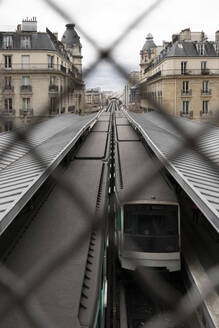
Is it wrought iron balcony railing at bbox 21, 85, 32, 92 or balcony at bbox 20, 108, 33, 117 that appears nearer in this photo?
balcony at bbox 20, 108, 33, 117

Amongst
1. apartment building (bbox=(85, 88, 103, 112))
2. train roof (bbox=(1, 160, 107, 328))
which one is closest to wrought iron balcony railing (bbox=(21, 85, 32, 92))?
apartment building (bbox=(85, 88, 103, 112))

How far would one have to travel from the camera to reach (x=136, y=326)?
147 inches

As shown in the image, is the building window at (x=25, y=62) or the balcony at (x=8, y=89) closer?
the balcony at (x=8, y=89)

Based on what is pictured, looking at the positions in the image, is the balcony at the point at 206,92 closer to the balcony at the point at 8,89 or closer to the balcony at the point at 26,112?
the balcony at the point at 26,112

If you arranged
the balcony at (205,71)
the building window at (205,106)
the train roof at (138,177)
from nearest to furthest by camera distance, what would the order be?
the building window at (205,106)
the balcony at (205,71)
the train roof at (138,177)

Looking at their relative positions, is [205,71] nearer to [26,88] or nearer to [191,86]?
[191,86]

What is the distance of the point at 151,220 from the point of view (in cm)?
429

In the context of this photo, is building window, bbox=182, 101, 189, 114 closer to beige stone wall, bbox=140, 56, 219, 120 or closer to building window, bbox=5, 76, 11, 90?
beige stone wall, bbox=140, 56, 219, 120

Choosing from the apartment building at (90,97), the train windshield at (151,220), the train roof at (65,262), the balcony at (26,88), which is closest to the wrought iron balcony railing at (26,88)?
the balcony at (26,88)

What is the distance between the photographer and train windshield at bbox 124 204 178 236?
4227 millimetres

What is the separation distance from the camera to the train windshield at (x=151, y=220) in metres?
4.23

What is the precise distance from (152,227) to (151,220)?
8 cm

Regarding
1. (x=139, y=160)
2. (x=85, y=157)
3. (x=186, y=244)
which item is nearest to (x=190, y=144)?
(x=186, y=244)

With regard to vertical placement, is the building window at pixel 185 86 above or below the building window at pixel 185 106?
above
